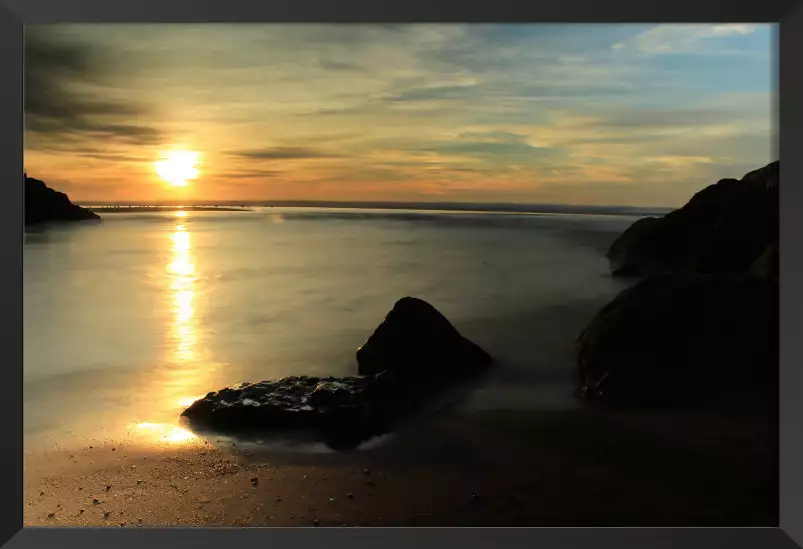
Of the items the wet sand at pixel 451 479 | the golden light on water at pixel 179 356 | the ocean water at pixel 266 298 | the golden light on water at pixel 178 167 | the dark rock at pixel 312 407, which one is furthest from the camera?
the golden light on water at pixel 178 167

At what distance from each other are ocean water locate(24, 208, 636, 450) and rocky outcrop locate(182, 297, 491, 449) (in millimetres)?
169

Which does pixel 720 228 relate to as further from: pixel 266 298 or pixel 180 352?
pixel 180 352

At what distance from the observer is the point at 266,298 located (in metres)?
3.76

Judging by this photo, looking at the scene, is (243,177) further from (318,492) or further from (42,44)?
(318,492)

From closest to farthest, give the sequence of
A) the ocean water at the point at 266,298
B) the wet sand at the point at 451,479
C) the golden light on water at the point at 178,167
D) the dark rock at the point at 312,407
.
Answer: the wet sand at the point at 451,479, the dark rock at the point at 312,407, the ocean water at the point at 266,298, the golden light on water at the point at 178,167

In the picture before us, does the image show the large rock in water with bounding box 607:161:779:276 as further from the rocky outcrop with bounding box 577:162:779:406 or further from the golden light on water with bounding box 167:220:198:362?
the golden light on water with bounding box 167:220:198:362

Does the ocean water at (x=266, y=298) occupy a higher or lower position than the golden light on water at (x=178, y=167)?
lower

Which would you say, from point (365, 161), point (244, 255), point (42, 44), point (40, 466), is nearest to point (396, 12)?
point (365, 161)

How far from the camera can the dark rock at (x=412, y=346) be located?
8.52 feet

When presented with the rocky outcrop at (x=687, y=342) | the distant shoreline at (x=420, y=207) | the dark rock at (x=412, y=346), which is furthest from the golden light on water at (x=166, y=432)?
the rocky outcrop at (x=687, y=342)

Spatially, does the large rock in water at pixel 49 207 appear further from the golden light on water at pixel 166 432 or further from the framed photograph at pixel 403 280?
the golden light on water at pixel 166 432

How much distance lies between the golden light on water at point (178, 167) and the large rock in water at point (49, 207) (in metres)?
0.53

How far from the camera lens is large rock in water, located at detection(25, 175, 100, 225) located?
8.52 feet

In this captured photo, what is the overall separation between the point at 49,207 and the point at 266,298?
132cm
